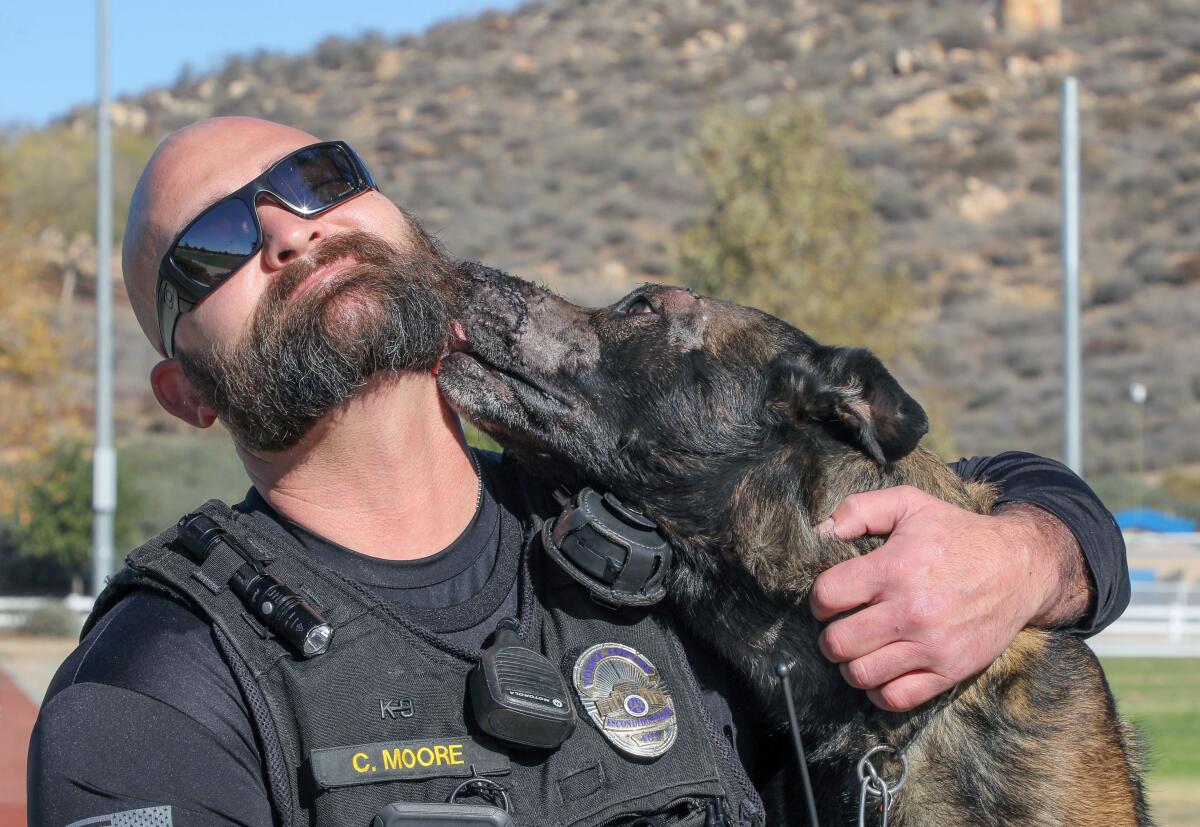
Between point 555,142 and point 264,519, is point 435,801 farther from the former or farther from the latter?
point 555,142

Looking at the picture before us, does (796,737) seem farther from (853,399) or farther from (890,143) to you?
(890,143)

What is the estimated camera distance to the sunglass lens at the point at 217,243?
2.78m

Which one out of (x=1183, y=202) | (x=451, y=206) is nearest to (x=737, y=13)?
(x=451, y=206)

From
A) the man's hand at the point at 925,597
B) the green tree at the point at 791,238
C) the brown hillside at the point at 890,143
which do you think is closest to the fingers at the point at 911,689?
the man's hand at the point at 925,597

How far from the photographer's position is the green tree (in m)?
21.9


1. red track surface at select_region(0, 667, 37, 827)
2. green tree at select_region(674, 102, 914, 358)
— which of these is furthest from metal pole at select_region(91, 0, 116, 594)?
green tree at select_region(674, 102, 914, 358)

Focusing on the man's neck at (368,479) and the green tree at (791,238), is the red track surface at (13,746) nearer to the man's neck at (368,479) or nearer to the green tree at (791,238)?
the man's neck at (368,479)

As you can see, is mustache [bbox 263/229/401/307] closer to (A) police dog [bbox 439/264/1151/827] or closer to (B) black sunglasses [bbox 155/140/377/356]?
(B) black sunglasses [bbox 155/140/377/356]

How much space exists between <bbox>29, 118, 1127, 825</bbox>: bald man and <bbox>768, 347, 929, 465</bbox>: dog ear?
17 cm

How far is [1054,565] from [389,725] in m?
1.45

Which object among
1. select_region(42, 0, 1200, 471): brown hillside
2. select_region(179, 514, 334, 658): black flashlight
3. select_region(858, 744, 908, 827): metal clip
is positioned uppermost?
select_region(179, 514, 334, 658): black flashlight

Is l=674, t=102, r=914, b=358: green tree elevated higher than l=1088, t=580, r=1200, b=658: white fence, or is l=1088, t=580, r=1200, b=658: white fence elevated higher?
l=674, t=102, r=914, b=358: green tree

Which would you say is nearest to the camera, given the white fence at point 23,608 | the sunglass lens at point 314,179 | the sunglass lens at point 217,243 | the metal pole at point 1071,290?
the sunglass lens at point 217,243

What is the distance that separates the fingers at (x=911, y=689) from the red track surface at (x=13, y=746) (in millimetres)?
6490
